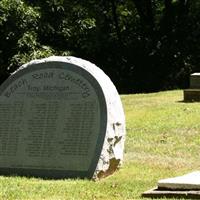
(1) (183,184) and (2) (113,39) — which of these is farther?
(2) (113,39)

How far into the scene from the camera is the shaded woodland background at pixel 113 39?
2605 centimetres

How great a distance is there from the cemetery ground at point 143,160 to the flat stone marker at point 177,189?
0.70ft

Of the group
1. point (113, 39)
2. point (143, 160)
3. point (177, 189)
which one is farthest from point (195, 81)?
point (113, 39)

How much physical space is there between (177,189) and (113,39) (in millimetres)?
23195

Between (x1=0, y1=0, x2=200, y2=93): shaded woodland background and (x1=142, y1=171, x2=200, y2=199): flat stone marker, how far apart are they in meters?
18.0

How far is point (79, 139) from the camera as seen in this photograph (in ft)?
30.5

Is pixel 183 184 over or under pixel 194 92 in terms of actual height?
under

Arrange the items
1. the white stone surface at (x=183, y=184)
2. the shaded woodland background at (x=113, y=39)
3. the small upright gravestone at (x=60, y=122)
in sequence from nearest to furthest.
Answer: the white stone surface at (x=183, y=184), the small upright gravestone at (x=60, y=122), the shaded woodland background at (x=113, y=39)

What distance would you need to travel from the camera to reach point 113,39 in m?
30.5

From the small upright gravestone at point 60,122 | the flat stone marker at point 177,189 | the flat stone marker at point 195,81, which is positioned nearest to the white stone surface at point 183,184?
the flat stone marker at point 177,189

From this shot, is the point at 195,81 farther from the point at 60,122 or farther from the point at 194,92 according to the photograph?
the point at 60,122

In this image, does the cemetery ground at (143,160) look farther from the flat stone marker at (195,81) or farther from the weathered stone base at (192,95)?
the flat stone marker at (195,81)

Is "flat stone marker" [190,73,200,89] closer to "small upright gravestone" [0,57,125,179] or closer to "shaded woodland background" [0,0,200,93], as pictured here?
"small upright gravestone" [0,57,125,179]

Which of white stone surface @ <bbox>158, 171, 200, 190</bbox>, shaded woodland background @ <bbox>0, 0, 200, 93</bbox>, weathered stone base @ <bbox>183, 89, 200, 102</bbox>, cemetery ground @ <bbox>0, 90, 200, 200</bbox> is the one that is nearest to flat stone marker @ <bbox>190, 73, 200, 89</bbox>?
weathered stone base @ <bbox>183, 89, 200, 102</bbox>
